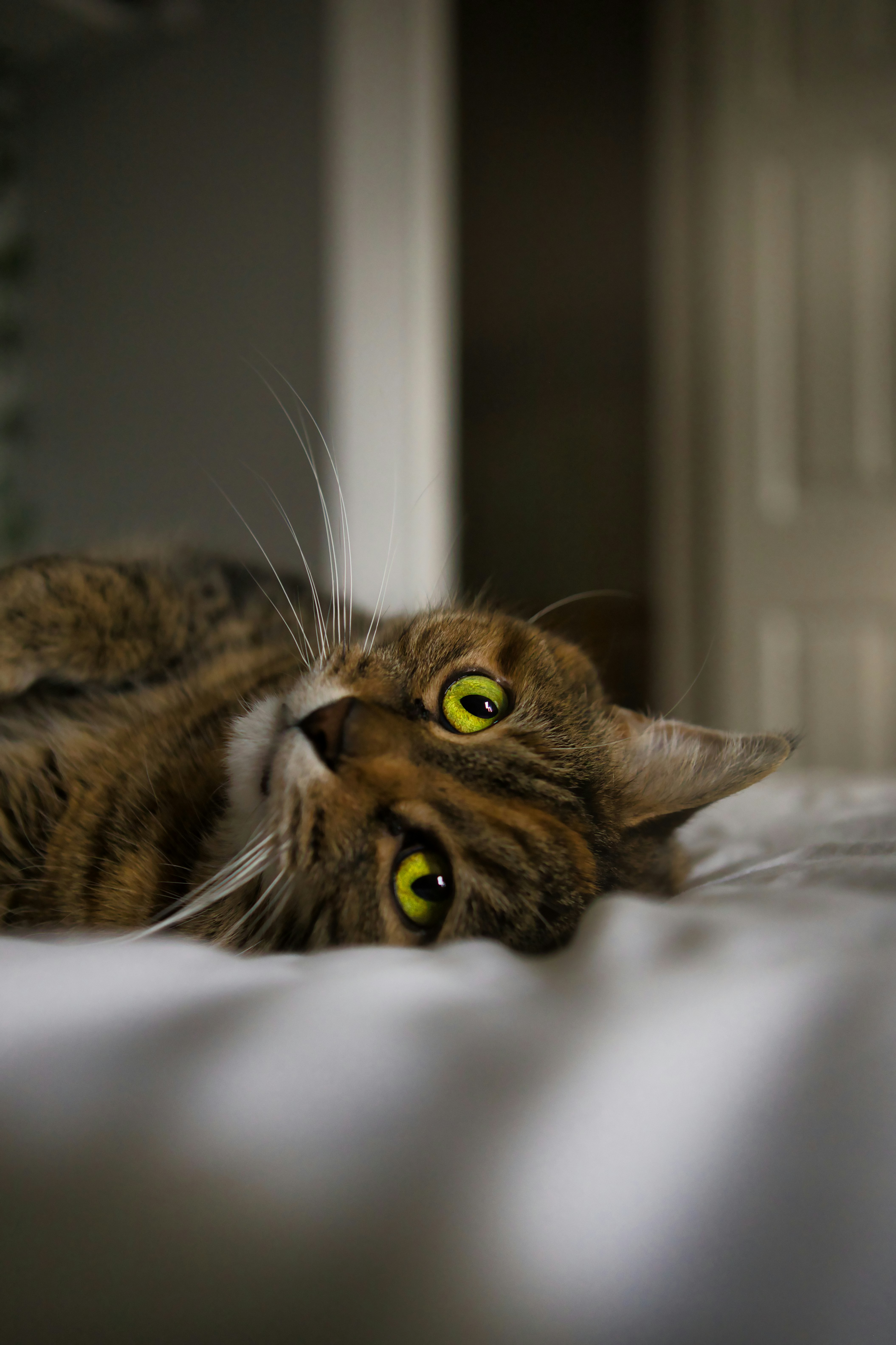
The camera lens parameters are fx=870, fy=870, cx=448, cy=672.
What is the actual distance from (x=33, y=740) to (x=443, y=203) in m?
2.60

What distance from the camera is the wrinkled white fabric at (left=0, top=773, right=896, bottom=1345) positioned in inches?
11.1

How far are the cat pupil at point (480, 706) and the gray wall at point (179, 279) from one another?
1.90m

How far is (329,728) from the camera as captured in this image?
657 mm

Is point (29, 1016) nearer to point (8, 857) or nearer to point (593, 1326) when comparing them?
point (593, 1326)

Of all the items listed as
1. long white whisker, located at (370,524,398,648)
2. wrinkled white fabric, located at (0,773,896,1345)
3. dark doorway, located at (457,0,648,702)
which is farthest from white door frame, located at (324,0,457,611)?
wrinkled white fabric, located at (0,773,896,1345)

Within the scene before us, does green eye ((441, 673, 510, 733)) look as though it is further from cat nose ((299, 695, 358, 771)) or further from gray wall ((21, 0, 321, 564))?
gray wall ((21, 0, 321, 564))

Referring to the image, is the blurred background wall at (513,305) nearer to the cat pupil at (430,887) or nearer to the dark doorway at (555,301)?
the dark doorway at (555,301)

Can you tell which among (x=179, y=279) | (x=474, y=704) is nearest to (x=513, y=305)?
(x=179, y=279)

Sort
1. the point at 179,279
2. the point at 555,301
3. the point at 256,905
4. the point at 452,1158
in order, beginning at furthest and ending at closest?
the point at 555,301 → the point at 179,279 → the point at 256,905 → the point at 452,1158

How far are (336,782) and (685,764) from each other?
11.6 inches

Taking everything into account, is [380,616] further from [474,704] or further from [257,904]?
[257,904]

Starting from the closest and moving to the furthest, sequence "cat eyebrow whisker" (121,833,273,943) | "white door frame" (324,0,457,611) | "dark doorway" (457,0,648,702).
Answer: "cat eyebrow whisker" (121,833,273,943)
"white door frame" (324,0,457,611)
"dark doorway" (457,0,648,702)

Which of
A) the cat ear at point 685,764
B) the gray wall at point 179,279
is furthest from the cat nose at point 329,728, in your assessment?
the gray wall at point 179,279

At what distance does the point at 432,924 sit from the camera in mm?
610
